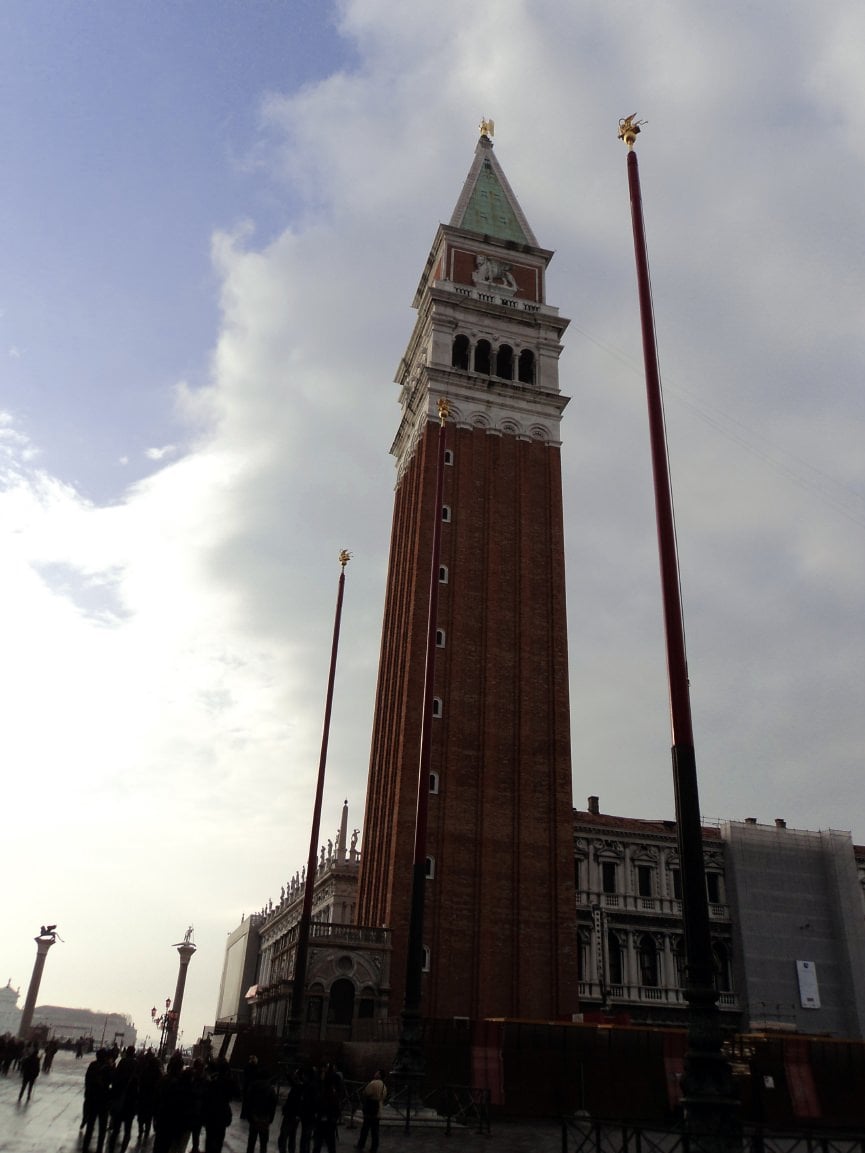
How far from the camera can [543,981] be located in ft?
143

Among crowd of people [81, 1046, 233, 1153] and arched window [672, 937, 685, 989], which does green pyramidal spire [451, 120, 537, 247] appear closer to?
arched window [672, 937, 685, 989]

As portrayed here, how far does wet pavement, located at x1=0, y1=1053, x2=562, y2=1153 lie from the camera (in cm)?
1866

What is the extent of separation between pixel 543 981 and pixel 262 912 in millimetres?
77761

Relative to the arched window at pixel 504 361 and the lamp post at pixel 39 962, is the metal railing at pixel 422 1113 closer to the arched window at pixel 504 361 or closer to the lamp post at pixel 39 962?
the arched window at pixel 504 361

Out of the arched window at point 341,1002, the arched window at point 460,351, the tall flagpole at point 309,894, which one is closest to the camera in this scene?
the tall flagpole at point 309,894

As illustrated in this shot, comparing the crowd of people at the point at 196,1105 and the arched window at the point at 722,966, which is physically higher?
the arched window at the point at 722,966

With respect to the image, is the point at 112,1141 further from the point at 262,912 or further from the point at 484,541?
the point at 262,912

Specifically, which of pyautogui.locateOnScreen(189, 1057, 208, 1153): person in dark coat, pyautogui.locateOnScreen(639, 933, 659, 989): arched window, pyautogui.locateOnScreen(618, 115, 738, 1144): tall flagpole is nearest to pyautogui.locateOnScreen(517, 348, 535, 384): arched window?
pyautogui.locateOnScreen(639, 933, 659, 989): arched window

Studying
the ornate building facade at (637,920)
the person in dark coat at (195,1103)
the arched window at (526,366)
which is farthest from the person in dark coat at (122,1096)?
the arched window at (526,366)

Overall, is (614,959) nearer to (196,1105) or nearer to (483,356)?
(483,356)

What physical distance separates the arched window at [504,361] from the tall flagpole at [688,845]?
3819cm

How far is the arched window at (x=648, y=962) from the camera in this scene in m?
51.9

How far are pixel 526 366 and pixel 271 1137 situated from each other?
4682 cm

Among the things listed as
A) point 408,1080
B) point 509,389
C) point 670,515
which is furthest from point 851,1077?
point 509,389
